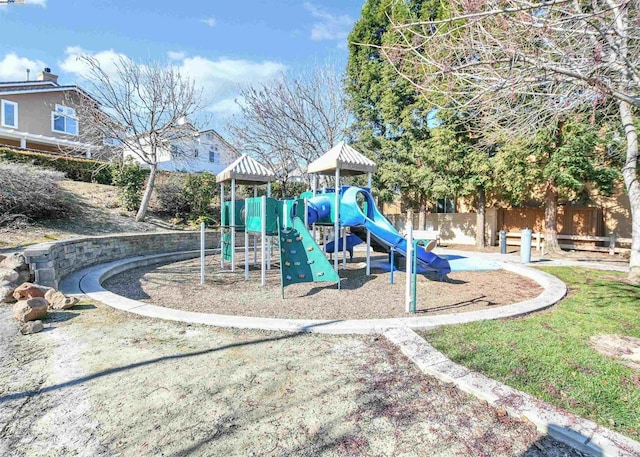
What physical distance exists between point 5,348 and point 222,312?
2.47m

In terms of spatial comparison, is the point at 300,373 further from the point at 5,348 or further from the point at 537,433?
the point at 5,348

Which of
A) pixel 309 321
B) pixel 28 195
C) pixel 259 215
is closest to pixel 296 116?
pixel 259 215

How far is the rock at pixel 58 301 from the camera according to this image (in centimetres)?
507

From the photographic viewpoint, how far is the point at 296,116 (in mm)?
17062

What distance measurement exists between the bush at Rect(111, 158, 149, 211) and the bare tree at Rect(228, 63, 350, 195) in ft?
19.4

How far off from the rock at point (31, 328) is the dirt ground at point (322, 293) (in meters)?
1.75

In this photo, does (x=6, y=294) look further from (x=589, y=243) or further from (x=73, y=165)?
→ (x=589, y=243)

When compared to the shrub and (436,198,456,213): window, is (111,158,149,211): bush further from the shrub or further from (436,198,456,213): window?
(436,198,456,213): window

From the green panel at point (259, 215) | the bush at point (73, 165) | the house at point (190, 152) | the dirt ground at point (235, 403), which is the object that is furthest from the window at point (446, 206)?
the bush at point (73, 165)

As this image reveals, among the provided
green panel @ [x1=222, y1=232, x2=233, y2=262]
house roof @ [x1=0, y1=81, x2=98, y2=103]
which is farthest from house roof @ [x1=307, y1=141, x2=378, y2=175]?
house roof @ [x1=0, y1=81, x2=98, y2=103]

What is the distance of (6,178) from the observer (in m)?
9.41

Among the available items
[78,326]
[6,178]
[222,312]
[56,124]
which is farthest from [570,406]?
[56,124]

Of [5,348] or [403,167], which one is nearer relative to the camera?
[5,348]

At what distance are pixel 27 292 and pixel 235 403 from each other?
4.41 m
